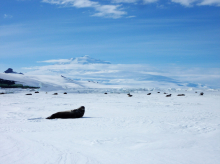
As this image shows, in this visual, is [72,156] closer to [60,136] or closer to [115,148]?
[115,148]

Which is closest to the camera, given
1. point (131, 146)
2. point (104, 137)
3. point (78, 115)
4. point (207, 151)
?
point (207, 151)

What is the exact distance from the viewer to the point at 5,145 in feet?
12.9

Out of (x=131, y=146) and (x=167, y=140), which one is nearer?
(x=131, y=146)

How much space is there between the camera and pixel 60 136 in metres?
4.75

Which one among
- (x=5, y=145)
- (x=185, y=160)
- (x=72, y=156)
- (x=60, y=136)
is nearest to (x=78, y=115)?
(x=60, y=136)

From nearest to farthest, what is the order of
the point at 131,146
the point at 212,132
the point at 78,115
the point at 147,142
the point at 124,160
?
the point at 124,160
the point at 131,146
the point at 147,142
the point at 212,132
the point at 78,115

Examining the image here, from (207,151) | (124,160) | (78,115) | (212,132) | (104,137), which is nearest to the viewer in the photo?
(124,160)

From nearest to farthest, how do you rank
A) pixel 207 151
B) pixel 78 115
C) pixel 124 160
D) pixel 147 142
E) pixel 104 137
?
pixel 124 160, pixel 207 151, pixel 147 142, pixel 104 137, pixel 78 115

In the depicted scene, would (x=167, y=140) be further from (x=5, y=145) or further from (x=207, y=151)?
(x=5, y=145)

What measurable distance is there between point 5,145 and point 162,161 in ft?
9.19

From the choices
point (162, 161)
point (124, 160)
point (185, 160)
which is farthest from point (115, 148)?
point (185, 160)

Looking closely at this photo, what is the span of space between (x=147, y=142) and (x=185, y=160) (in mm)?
1120

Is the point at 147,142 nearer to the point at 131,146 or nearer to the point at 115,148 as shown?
the point at 131,146

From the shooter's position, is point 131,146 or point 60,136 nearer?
point 131,146
